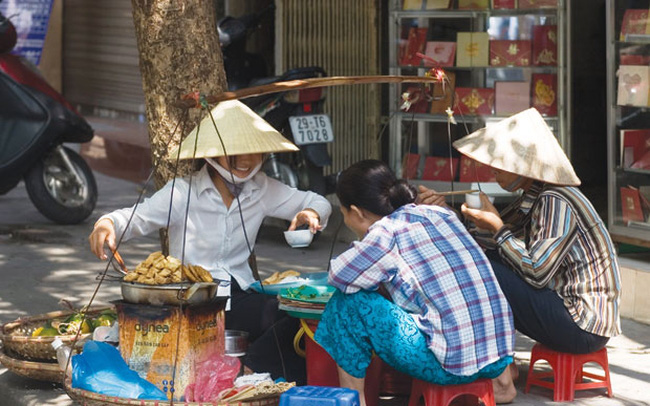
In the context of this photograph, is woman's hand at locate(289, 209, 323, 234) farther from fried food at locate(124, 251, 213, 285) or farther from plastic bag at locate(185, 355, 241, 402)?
plastic bag at locate(185, 355, 241, 402)

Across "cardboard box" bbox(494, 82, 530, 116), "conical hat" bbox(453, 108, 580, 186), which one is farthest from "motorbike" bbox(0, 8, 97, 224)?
"conical hat" bbox(453, 108, 580, 186)

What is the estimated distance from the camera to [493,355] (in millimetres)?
4035

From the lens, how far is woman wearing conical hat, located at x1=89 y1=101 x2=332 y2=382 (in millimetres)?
4625

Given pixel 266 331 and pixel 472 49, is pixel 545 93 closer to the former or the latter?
pixel 472 49

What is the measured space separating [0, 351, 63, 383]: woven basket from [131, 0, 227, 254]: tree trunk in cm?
75

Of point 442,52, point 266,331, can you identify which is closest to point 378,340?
point 266,331

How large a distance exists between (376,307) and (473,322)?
33cm

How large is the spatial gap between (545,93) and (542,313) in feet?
10.8

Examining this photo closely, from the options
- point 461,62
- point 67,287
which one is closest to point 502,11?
point 461,62

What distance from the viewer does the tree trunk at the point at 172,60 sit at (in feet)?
16.8

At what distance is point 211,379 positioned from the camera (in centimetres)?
427

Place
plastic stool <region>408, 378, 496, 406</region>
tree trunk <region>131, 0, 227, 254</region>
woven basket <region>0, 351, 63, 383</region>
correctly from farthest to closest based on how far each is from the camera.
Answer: tree trunk <region>131, 0, 227, 254</region> < woven basket <region>0, 351, 63, 383</region> < plastic stool <region>408, 378, 496, 406</region>

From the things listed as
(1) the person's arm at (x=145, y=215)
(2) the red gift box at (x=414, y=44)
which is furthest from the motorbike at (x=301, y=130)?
(1) the person's arm at (x=145, y=215)

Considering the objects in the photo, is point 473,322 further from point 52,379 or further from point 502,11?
point 502,11
